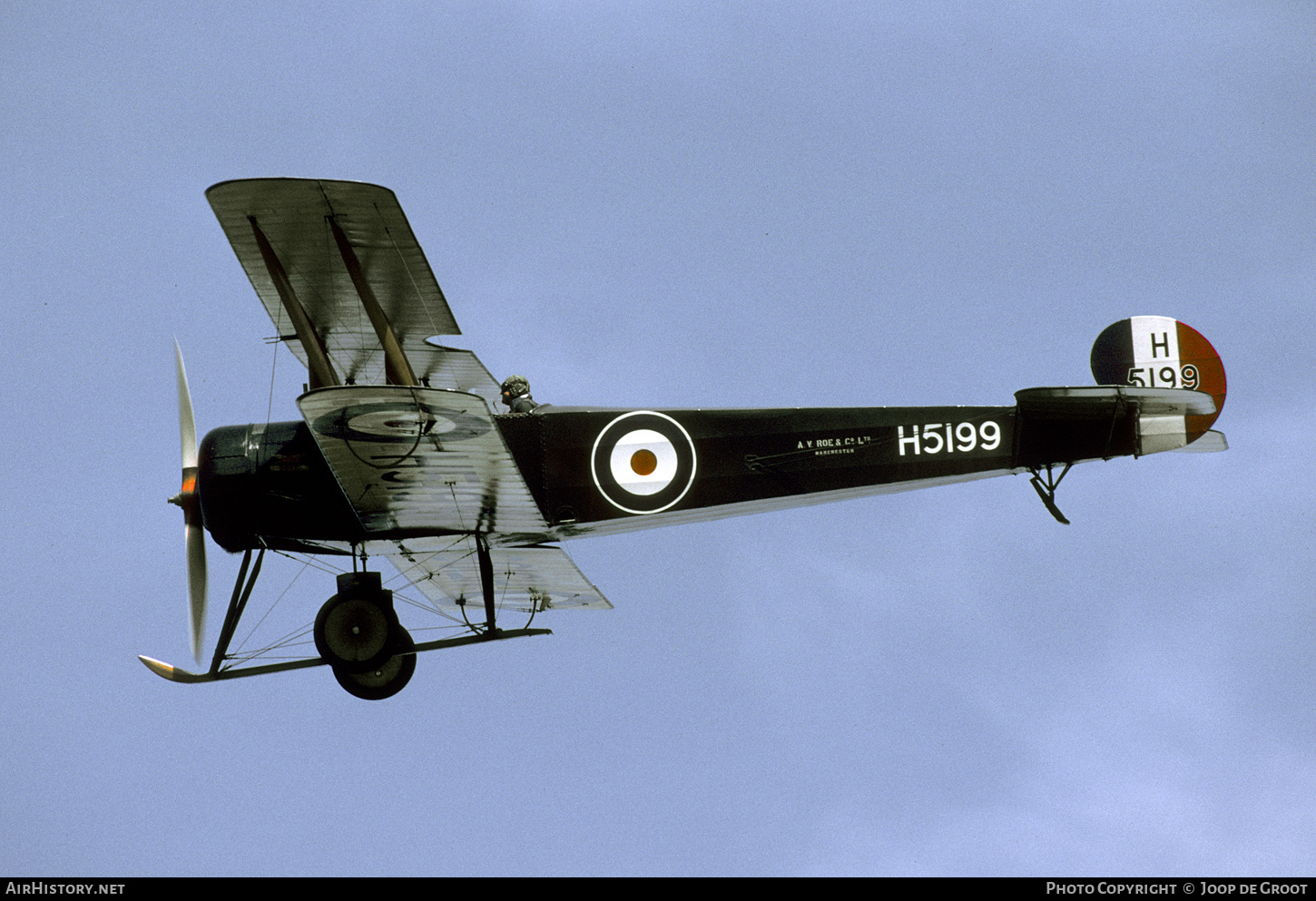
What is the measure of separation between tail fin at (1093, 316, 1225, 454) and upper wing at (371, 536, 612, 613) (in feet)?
17.7

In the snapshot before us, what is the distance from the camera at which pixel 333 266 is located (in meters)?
11.5

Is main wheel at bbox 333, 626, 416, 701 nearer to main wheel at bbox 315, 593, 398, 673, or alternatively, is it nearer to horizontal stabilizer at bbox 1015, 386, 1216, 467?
main wheel at bbox 315, 593, 398, 673

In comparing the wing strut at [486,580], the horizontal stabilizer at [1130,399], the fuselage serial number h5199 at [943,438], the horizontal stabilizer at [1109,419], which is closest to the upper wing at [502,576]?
the wing strut at [486,580]

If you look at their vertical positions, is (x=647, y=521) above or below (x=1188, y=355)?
below

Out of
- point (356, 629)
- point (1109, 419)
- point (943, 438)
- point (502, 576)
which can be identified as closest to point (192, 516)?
point (356, 629)

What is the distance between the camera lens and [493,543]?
1237 centimetres

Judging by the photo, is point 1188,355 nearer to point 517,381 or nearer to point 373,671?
point 517,381

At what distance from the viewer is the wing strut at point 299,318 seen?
36.1 ft

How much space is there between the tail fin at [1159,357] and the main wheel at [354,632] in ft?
22.2

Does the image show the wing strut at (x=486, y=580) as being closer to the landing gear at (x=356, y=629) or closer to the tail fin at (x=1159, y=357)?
the landing gear at (x=356, y=629)

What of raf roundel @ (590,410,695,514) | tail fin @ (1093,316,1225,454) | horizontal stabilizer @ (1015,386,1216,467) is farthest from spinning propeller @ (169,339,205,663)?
tail fin @ (1093,316,1225,454)

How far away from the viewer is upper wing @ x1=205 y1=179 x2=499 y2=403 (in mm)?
10469
